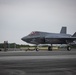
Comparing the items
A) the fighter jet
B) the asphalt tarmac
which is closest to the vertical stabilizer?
the fighter jet

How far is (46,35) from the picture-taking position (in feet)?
209

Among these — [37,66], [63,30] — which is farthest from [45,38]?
[37,66]

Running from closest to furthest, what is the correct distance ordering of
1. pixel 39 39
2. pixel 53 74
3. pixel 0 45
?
pixel 53 74
pixel 39 39
pixel 0 45

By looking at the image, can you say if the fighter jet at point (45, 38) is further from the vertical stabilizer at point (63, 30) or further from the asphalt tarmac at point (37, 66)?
the asphalt tarmac at point (37, 66)

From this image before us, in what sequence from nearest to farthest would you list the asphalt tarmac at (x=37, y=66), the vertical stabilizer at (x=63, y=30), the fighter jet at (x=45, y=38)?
the asphalt tarmac at (x=37, y=66)
the fighter jet at (x=45, y=38)
the vertical stabilizer at (x=63, y=30)

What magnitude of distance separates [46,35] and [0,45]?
1861 inches

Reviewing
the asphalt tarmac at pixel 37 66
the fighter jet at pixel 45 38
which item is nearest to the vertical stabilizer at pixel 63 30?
the fighter jet at pixel 45 38

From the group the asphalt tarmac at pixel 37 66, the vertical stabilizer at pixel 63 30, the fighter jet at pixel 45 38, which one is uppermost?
the vertical stabilizer at pixel 63 30

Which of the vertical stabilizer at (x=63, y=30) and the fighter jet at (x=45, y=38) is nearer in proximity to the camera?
the fighter jet at (x=45, y=38)

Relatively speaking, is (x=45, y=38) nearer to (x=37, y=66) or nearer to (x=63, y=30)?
(x=63, y=30)

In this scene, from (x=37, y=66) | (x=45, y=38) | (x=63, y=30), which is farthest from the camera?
(x=63, y=30)

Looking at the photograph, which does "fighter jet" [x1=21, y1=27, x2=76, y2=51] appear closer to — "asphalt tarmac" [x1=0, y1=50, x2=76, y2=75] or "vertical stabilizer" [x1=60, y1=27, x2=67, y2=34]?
"vertical stabilizer" [x1=60, y1=27, x2=67, y2=34]

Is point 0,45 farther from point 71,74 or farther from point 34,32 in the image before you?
point 71,74

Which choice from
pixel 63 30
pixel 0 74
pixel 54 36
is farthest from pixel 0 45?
pixel 0 74
